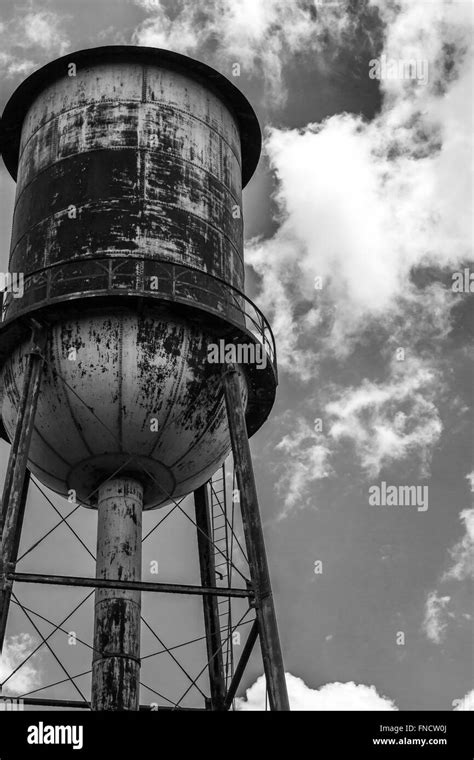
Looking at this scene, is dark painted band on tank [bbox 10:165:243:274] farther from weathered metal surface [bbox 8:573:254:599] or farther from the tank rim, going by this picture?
weathered metal surface [bbox 8:573:254:599]

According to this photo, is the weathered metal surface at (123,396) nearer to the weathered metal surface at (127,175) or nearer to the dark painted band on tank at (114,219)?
the weathered metal surface at (127,175)

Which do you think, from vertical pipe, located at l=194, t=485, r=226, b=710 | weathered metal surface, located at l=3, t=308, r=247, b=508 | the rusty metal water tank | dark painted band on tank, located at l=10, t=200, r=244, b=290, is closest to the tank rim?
the rusty metal water tank

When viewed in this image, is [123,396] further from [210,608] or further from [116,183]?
[210,608]

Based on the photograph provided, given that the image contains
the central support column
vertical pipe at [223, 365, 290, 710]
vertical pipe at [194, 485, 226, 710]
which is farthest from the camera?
vertical pipe at [194, 485, 226, 710]

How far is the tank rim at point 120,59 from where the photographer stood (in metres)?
16.3

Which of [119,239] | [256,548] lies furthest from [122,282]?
[256,548]

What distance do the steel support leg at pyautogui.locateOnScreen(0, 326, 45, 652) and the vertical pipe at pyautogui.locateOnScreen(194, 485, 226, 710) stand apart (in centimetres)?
420

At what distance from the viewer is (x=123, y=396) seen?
46.2 ft

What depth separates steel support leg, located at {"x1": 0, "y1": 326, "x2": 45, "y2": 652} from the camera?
12586 mm
